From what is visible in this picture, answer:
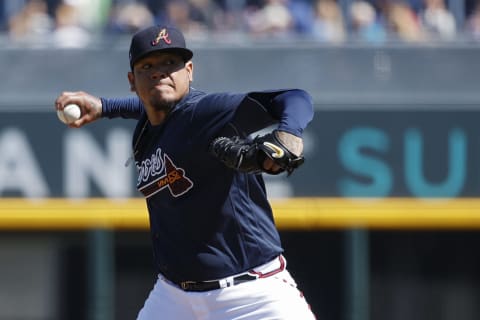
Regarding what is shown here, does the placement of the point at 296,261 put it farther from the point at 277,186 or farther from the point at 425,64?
the point at 425,64

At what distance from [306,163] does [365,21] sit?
136 centimetres

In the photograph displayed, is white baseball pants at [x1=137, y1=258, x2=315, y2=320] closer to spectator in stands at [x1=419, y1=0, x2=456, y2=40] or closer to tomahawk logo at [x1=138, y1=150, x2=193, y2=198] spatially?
tomahawk logo at [x1=138, y1=150, x2=193, y2=198]

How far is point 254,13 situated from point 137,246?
2.16 m

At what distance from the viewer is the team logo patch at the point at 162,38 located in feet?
13.6

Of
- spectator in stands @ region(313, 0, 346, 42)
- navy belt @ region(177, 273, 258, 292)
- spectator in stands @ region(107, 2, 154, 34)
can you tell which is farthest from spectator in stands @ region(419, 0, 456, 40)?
navy belt @ region(177, 273, 258, 292)

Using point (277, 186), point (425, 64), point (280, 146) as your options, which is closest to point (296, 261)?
point (277, 186)

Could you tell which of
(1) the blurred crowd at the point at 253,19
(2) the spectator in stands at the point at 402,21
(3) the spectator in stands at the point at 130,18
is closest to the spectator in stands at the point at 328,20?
(1) the blurred crowd at the point at 253,19

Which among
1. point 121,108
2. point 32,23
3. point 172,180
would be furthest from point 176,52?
point 32,23

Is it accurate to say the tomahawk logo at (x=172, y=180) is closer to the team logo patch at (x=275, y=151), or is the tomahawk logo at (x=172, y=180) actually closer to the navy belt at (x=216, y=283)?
the navy belt at (x=216, y=283)

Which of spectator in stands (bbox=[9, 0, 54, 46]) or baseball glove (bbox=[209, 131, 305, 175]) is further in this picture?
spectator in stands (bbox=[9, 0, 54, 46])

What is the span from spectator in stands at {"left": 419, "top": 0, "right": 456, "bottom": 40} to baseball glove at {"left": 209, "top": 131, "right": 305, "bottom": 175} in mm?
5872

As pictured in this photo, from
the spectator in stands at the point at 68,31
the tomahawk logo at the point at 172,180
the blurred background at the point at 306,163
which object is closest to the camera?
the tomahawk logo at the point at 172,180

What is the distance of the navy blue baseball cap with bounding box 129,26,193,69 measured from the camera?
4145 millimetres

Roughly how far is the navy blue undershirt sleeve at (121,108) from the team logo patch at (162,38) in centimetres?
79
